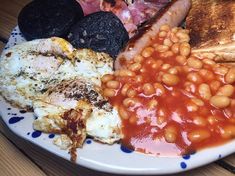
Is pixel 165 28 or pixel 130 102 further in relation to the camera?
pixel 165 28

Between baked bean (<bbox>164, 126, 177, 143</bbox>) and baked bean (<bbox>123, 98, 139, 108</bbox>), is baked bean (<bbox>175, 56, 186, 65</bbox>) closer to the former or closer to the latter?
baked bean (<bbox>123, 98, 139, 108</bbox>)

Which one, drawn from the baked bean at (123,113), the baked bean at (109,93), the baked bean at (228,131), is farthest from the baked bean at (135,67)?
the baked bean at (228,131)

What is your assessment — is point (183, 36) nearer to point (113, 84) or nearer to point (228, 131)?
point (113, 84)

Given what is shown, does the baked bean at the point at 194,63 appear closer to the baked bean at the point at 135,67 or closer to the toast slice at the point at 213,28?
the toast slice at the point at 213,28

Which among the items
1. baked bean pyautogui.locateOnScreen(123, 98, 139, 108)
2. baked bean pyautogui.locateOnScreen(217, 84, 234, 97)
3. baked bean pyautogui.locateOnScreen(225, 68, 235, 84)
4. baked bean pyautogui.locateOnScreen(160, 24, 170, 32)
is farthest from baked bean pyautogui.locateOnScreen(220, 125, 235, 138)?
baked bean pyautogui.locateOnScreen(160, 24, 170, 32)

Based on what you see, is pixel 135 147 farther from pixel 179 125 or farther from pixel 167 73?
pixel 167 73

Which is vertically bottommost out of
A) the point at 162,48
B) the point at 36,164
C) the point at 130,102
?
the point at 36,164

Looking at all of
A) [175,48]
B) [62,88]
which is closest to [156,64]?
[175,48]

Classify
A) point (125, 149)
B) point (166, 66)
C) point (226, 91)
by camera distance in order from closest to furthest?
point (125, 149) < point (226, 91) < point (166, 66)
